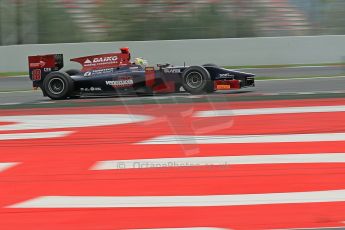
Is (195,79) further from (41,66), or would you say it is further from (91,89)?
(41,66)

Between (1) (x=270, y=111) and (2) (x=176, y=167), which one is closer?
(2) (x=176, y=167)

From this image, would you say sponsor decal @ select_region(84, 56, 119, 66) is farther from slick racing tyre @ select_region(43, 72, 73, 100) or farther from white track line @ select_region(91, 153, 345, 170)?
white track line @ select_region(91, 153, 345, 170)

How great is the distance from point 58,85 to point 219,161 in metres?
6.96

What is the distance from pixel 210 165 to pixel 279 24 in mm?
14970

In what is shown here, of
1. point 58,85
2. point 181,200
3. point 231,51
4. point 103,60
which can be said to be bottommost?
point 181,200

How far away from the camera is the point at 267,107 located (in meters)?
10.7

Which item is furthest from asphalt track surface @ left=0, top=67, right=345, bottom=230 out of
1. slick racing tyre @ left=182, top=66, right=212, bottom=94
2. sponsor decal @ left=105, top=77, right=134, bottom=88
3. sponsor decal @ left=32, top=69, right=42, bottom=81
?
sponsor decal @ left=32, top=69, right=42, bottom=81

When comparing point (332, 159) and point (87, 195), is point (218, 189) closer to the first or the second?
point (87, 195)

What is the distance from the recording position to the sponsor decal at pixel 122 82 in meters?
12.4

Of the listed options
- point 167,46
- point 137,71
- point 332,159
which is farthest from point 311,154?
point 167,46

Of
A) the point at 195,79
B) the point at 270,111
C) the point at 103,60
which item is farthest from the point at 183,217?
the point at 103,60

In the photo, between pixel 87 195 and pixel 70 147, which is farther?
pixel 70 147

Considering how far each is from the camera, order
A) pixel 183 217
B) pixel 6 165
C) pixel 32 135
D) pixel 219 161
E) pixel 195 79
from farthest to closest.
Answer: pixel 195 79 < pixel 32 135 < pixel 6 165 < pixel 219 161 < pixel 183 217

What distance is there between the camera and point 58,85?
12.8 m
